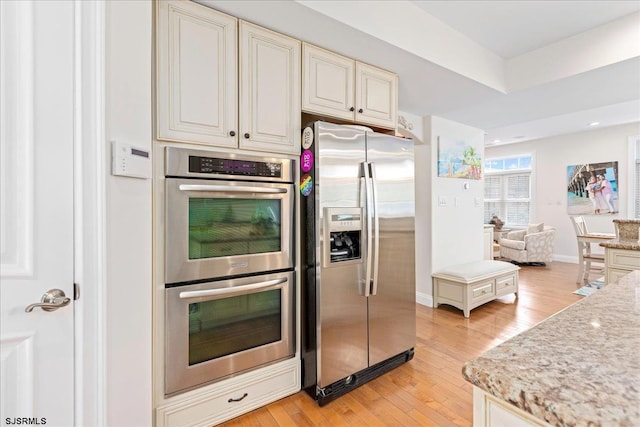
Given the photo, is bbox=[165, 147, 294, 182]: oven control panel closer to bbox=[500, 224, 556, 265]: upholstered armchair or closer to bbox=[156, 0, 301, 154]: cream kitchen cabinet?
bbox=[156, 0, 301, 154]: cream kitchen cabinet

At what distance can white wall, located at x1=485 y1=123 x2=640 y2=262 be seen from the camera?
5414 mm

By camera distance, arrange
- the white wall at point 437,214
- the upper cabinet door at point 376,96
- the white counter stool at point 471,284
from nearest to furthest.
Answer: the upper cabinet door at point 376,96
the white counter stool at point 471,284
the white wall at point 437,214

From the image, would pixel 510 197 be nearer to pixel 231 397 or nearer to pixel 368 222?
pixel 368 222

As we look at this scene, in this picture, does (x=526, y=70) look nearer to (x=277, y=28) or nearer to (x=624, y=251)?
(x=624, y=251)

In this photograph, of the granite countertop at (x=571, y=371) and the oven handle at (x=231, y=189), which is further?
the oven handle at (x=231, y=189)

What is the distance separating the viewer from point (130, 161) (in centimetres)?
123

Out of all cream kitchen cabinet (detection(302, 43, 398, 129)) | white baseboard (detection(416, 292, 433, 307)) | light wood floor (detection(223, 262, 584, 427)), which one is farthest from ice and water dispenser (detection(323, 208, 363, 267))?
white baseboard (detection(416, 292, 433, 307))

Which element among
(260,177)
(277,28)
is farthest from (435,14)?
(260,177)

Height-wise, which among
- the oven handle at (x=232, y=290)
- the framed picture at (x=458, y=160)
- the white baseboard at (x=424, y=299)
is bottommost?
the white baseboard at (x=424, y=299)

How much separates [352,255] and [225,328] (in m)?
0.91

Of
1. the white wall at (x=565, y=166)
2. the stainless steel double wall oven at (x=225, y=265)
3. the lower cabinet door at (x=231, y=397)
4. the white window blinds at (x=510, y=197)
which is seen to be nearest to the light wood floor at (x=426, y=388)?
the lower cabinet door at (x=231, y=397)

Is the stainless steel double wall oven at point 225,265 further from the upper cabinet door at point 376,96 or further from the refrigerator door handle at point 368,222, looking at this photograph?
the upper cabinet door at point 376,96

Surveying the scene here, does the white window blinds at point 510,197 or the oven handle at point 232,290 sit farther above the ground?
the white window blinds at point 510,197

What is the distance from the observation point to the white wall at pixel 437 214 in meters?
3.54
